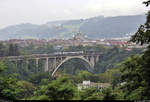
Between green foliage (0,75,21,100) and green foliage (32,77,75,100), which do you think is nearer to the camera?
green foliage (32,77,75,100)

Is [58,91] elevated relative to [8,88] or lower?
elevated

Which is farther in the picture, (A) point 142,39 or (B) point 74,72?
(B) point 74,72

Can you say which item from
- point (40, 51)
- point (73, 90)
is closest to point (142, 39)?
point (73, 90)

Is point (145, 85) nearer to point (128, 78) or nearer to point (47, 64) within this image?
point (128, 78)

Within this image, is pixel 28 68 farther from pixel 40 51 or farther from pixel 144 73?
pixel 144 73

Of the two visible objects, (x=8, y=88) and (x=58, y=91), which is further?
(x=8, y=88)

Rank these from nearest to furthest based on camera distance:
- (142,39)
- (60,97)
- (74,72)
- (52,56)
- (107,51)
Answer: (60,97) → (142,39) → (52,56) → (74,72) → (107,51)

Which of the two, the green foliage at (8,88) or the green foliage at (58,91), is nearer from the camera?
the green foliage at (58,91)

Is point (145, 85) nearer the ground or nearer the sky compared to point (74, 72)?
nearer the sky

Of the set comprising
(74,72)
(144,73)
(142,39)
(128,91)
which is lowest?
(74,72)

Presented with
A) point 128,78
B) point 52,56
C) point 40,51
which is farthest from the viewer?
point 40,51
